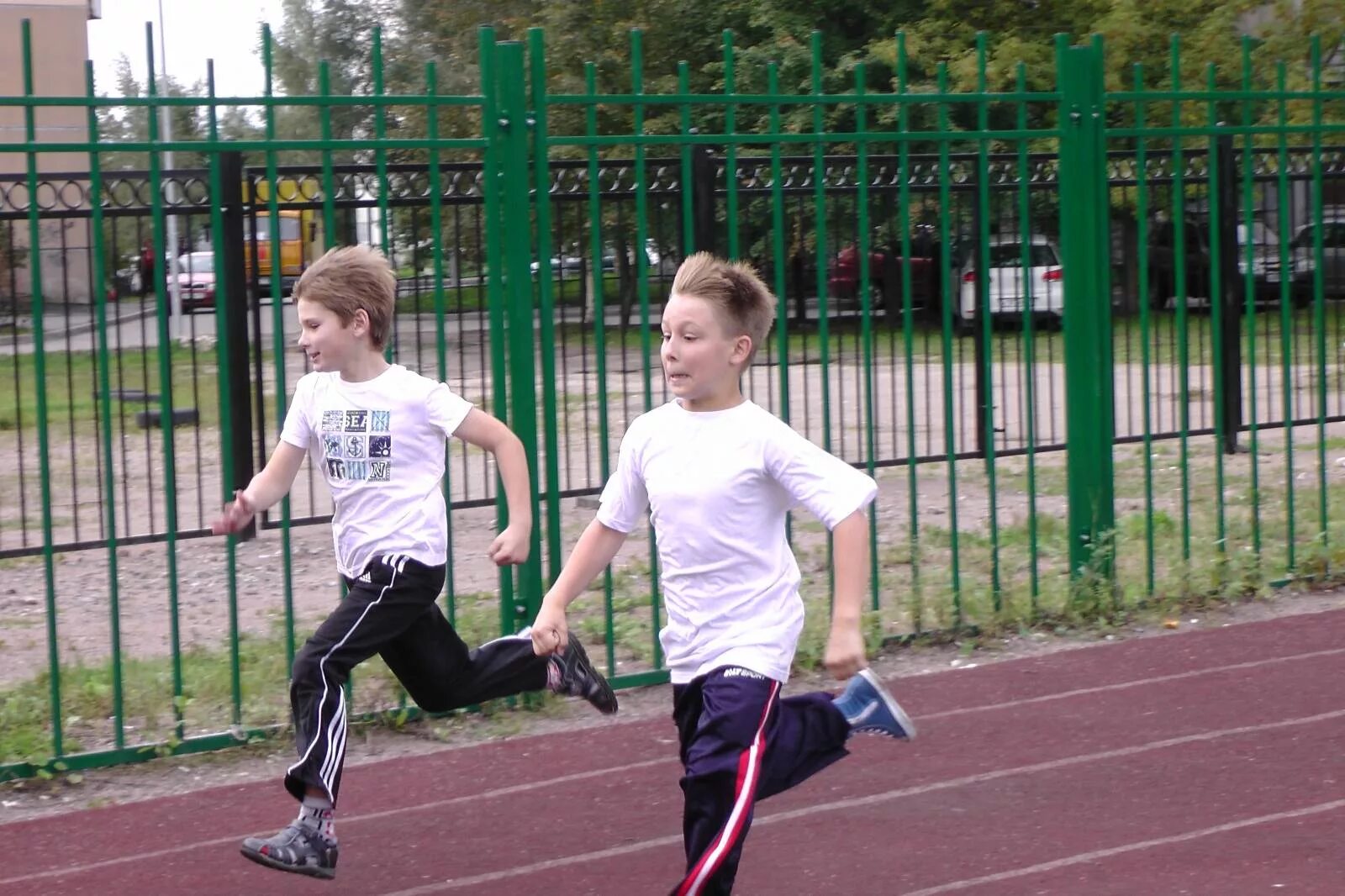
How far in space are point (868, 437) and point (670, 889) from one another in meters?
2.72

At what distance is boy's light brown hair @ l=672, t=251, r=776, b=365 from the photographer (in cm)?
351

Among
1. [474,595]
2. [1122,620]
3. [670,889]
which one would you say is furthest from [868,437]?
[670,889]

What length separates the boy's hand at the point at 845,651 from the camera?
3314 millimetres

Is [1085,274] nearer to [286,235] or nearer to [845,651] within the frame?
[845,651]

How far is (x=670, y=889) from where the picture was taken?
13.3 ft

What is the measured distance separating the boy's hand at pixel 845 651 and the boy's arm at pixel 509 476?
1112mm

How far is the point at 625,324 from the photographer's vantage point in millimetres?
6957

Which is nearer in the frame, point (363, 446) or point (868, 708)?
point (868, 708)

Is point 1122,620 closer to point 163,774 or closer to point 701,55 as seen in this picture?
point 163,774

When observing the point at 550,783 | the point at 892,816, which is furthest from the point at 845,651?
the point at 550,783

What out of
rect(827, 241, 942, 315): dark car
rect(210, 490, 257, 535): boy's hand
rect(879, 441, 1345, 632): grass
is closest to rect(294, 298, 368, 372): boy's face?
rect(210, 490, 257, 535): boy's hand

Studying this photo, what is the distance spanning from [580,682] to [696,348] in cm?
163

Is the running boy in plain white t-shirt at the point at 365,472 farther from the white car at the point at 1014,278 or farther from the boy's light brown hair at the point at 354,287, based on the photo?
the white car at the point at 1014,278

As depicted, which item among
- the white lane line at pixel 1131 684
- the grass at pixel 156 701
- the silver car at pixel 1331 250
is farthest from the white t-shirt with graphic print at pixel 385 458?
the silver car at pixel 1331 250
